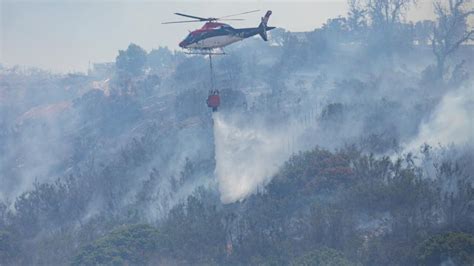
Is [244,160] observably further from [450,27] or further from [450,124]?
[450,27]

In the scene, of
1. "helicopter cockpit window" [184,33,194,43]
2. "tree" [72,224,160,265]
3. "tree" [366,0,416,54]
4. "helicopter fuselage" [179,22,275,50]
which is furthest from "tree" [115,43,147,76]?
"helicopter fuselage" [179,22,275,50]

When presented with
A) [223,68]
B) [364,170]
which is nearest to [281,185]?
[364,170]

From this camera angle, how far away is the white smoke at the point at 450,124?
68875mm

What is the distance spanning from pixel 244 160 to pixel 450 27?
62038 millimetres

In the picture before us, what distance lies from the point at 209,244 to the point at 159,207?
58.8ft

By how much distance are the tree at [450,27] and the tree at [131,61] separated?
70.3 meters

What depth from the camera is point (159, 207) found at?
67.9 m

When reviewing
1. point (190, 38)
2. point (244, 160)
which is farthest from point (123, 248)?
point (244, 160)

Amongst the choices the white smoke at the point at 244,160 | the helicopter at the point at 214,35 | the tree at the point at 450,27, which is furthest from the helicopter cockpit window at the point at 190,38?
the tree at the point at 450,27

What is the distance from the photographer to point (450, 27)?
111625 millimetres

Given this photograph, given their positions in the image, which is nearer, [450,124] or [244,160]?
[244,160]

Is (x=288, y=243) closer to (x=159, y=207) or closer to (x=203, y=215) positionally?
(x=203, y=215)

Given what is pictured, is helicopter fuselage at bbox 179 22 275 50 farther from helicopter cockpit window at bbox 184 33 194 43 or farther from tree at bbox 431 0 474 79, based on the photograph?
tree at bbox 431 0 474 79

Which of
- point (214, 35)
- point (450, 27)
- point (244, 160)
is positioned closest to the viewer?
point (214, 35)
